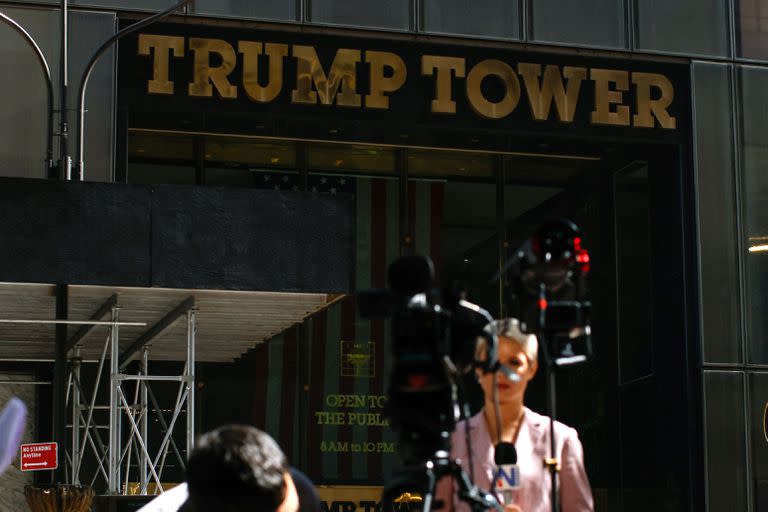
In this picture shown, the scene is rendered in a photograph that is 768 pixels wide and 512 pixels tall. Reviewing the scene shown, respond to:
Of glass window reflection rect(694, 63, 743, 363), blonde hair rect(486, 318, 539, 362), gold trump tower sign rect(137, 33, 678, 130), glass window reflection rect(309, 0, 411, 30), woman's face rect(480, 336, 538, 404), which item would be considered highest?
glass window reflection rect(309, 0, 411, 30)

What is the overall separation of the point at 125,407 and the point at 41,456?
885 mm

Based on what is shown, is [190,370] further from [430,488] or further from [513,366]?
[430,488]

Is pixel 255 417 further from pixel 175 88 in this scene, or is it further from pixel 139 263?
pixel 139 263

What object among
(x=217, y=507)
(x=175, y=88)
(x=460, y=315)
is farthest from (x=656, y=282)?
(x=217, y=507)

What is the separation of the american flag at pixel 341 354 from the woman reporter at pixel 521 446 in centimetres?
1173

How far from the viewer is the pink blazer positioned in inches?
→ 240

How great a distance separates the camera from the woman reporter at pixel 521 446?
611 cm

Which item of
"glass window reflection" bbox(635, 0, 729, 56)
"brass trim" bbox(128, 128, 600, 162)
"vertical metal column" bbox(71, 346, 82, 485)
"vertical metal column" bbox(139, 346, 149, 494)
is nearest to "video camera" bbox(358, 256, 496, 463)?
"vertical metal column" bbox(139, 346, 149, 494)

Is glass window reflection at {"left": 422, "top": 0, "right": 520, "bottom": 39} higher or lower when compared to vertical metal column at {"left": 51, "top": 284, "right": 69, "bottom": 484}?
higher

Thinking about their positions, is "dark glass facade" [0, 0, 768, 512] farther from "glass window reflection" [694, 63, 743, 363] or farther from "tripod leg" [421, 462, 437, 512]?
"tripod leg" [421, 462, 437, 512]

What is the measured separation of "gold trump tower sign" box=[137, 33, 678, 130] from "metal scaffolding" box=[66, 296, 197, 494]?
11.0 ft

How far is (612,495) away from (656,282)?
283 centimetres

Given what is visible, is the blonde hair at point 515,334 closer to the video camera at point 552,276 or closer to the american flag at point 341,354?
the video camera at point 552,276

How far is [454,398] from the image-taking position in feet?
14.7
